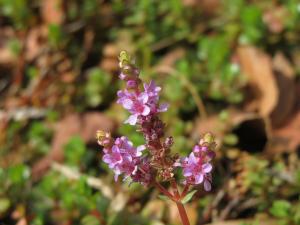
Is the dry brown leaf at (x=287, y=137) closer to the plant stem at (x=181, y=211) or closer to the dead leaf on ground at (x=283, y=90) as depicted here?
the dead leaf on ground at (x=283, y=90)

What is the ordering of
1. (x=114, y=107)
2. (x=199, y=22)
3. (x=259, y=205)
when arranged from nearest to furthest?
(x=259, y=205), (x=114, y=107), (x=199, y=22)

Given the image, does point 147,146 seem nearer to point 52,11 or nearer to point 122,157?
point 122,157

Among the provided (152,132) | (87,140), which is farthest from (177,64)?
(152,132)

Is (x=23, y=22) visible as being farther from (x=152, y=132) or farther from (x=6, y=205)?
(x=152, y=132)

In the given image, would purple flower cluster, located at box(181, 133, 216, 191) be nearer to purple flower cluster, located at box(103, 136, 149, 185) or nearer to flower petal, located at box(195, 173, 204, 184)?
flower petal, located at box(195, 173, 204, 184)

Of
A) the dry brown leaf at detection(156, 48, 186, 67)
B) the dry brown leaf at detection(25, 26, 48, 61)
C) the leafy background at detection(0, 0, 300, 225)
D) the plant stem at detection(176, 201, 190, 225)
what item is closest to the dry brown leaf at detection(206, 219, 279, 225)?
the leafy background at detection(0, 0, 300, 225)

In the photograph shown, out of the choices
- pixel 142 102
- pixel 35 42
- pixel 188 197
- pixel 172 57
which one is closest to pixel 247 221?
pixel 188 197
